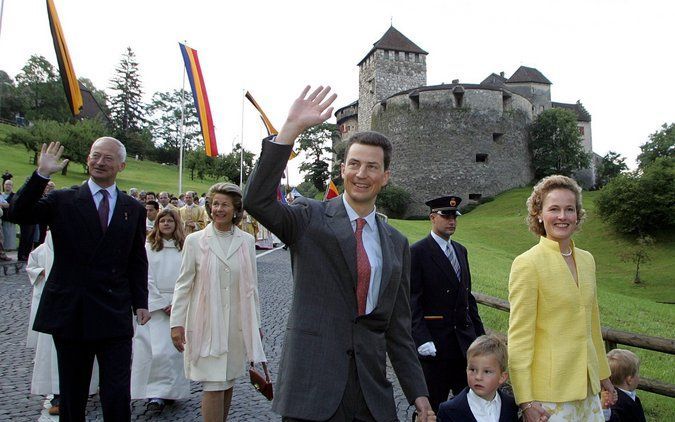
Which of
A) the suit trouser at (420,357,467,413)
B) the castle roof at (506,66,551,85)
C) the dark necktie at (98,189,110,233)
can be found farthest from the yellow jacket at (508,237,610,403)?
the castle roof at (506,66,551,85)

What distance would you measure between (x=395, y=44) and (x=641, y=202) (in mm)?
36120

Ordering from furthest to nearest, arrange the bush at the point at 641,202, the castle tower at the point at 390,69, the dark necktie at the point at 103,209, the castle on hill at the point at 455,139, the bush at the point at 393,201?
the castle tower at the point at 390,69, the castle on hill at the point at 455,139, the bush at the point at 393,201, the bush at the point at 641,202, the dark necktie at the point at 103,209

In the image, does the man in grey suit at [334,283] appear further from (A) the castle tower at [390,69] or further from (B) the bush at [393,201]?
(A) the castle tower at [390,69]

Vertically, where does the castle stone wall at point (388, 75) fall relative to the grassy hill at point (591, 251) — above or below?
above

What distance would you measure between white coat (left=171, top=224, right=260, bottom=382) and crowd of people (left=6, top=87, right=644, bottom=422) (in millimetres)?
11

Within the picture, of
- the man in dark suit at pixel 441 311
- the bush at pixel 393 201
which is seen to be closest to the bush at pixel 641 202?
the bush at pixel 393 201

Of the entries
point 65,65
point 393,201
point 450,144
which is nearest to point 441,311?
point 65,65

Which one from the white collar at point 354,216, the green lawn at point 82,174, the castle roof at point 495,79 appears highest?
the castle roof at point 495,79

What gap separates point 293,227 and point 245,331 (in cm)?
226

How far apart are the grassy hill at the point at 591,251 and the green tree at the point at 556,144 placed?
6.47m

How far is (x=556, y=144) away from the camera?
2345 inches

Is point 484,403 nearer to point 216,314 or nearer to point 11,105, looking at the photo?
point 216,314

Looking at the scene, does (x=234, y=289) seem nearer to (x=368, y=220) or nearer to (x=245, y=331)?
(x=245, y=331)

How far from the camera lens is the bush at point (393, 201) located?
5378cm
